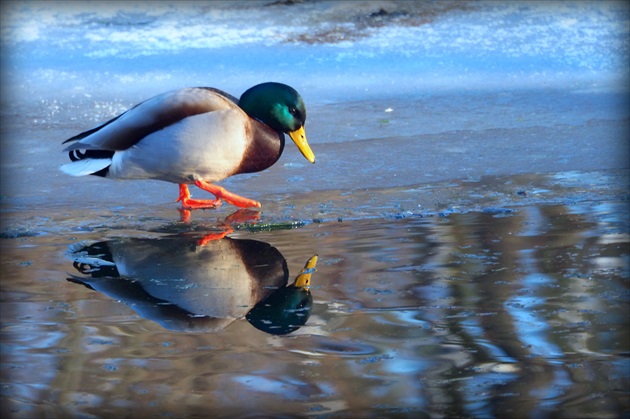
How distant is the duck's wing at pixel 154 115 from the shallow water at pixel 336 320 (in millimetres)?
503

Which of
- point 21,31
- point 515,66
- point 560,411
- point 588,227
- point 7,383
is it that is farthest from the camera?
point 21,31

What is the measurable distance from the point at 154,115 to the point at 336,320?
73.5 inches

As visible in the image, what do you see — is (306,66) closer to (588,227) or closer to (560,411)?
(588,227)

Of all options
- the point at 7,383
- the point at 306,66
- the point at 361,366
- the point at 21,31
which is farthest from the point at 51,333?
the point at 21,31

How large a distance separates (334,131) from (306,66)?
1743 millimetres

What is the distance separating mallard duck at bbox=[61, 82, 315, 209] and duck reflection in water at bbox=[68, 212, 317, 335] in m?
0.49

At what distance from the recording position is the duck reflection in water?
9.24ft

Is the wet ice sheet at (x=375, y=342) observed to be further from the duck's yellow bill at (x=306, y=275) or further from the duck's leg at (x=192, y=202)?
the duck's leg at (x=192, y=202)

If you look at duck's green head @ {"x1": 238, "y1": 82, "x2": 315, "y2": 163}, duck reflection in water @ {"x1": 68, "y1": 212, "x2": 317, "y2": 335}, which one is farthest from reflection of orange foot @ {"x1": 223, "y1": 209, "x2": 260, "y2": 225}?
duck's green head @ {"x1": 238, "y1": 82, "x2": 315, "y2": 163}

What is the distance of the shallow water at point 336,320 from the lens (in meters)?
2.24

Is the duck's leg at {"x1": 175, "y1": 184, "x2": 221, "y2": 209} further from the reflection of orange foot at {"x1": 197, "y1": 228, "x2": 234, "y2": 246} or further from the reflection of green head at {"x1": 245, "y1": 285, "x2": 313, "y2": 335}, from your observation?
the reflection of green head at {"x1": 245, "y1": 285, "x2": 313, "y2": 335}

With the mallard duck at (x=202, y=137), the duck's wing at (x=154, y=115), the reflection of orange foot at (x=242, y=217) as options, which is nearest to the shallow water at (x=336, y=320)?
the reflection of orange foot at (x=242, y=217)

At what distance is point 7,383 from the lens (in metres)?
2.37

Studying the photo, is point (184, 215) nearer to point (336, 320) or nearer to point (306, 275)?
point (306, 275)
